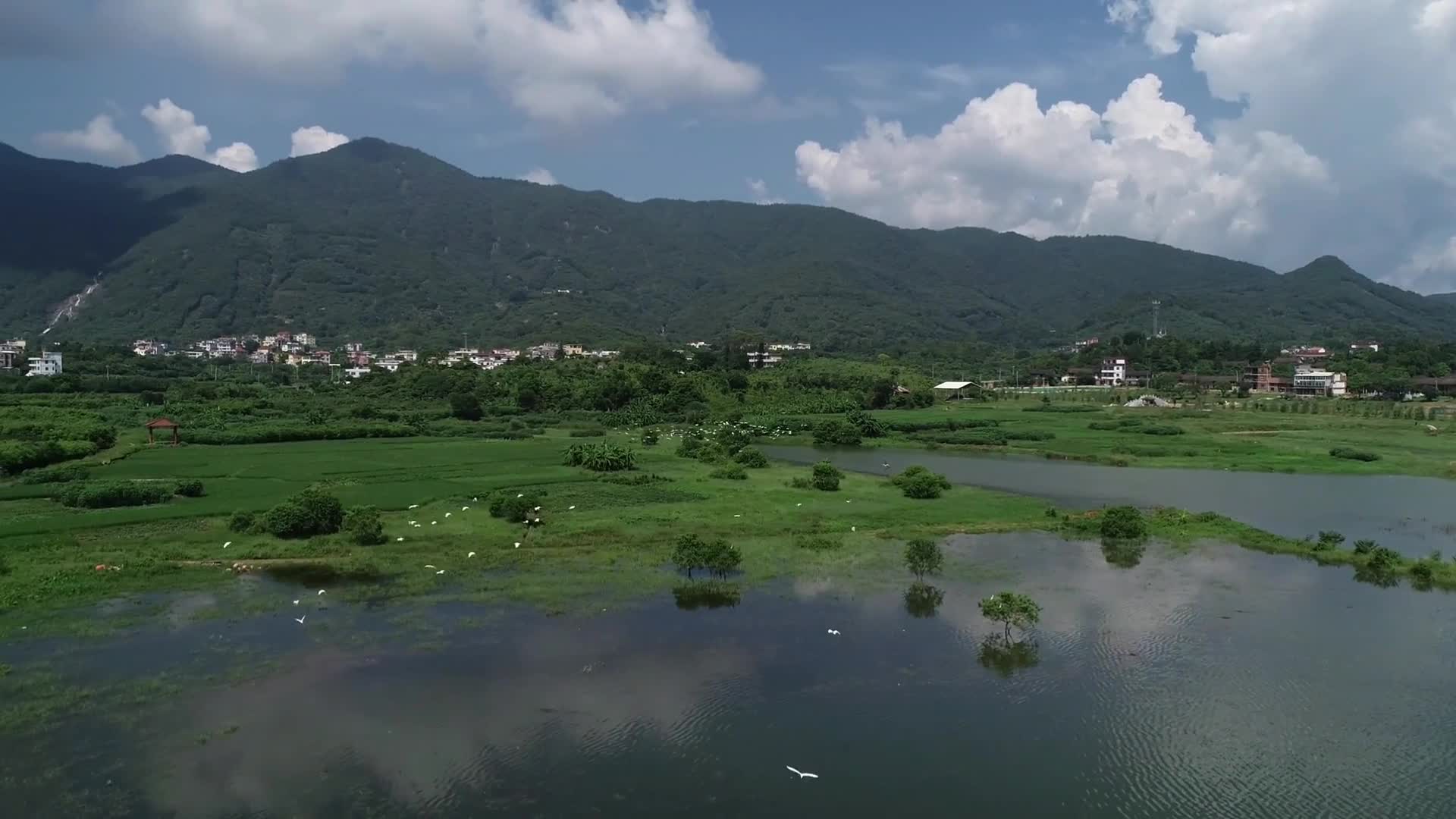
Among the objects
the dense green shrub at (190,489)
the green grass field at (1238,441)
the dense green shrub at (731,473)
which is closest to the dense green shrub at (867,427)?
the green grass field at (1238,441)

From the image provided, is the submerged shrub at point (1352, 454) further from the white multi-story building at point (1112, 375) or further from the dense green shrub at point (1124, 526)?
the white multi-story building at point (1112, 375)

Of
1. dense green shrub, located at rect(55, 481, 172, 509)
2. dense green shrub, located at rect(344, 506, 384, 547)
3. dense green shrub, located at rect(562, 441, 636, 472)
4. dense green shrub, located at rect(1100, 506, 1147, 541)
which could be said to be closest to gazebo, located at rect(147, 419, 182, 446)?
dense green shrub, located at rect(55, 481, 172, 509)

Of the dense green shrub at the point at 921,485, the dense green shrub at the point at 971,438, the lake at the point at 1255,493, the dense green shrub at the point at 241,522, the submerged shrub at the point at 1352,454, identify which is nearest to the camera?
the dense green shrub at the point at 241,522

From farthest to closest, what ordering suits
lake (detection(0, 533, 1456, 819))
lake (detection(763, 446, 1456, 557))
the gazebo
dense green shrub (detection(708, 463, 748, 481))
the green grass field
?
the gazebo → the green grass field → dense green shrub (detection(708, 463, 748, 481)) → lake (detection(763, 446, 1456, 557)) → lake (detection(0, 533, 1456, 819))

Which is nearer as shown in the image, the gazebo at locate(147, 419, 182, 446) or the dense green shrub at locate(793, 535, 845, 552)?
the dense green shrub at locate(793, 535, 845, 552)

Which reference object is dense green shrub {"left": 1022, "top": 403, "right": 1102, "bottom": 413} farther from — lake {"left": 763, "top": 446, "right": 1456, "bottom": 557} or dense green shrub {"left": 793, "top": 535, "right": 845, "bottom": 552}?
dense green shrub {"left": 793, "top": 535, "right": 845, "bottom": 552}

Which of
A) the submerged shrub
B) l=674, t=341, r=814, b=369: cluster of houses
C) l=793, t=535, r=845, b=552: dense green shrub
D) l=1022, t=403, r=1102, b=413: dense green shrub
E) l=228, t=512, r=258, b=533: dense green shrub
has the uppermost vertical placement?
l=674, t=341, r=814, b=369: cluster of houses

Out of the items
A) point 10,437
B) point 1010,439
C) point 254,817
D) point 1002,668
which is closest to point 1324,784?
point 1002,668

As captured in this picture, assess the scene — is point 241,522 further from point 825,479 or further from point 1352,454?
point 1352,454

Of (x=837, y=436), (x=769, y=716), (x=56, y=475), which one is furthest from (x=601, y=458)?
(x=769, y=716)
